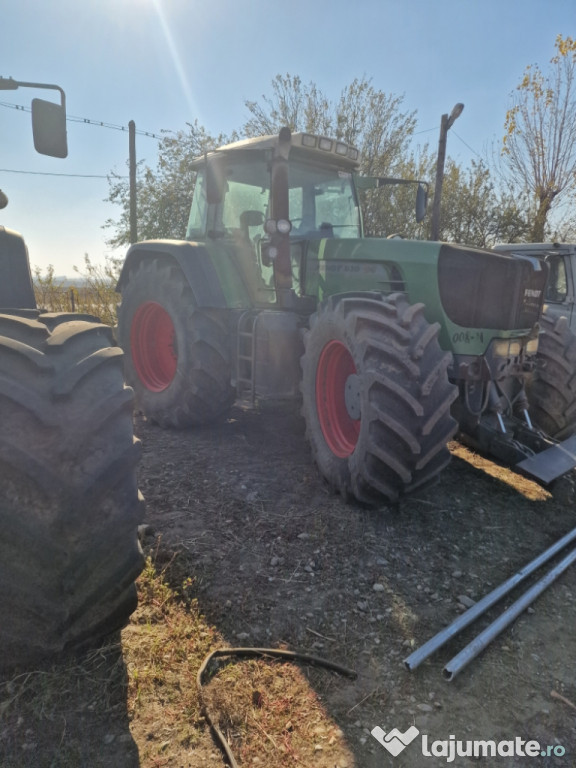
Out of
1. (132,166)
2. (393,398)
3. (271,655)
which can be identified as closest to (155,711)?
(271,655)

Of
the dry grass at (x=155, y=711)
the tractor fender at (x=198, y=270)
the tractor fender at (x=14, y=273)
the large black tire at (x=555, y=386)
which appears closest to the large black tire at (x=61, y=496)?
the dry grass at (x=155, y=711)

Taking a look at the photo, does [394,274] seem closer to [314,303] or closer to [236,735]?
[314,303]

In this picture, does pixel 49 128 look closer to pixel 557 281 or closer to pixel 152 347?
pixel 152 347

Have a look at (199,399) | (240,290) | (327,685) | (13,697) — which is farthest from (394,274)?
(13,697)

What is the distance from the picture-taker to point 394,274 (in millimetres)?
3564

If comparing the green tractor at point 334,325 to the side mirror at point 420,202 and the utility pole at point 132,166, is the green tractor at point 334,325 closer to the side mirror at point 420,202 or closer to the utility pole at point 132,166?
the side mirror at point 420,202

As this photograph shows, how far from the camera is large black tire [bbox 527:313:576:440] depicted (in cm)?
396

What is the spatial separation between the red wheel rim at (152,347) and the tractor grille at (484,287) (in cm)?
276

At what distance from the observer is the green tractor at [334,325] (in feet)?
9.41

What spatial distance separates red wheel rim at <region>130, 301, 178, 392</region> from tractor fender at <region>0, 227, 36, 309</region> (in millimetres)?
2785

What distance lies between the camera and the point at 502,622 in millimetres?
2232

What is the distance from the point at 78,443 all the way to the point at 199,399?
9.61 feet

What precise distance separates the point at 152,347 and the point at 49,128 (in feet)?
10.3

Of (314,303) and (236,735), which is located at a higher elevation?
(314,303)
